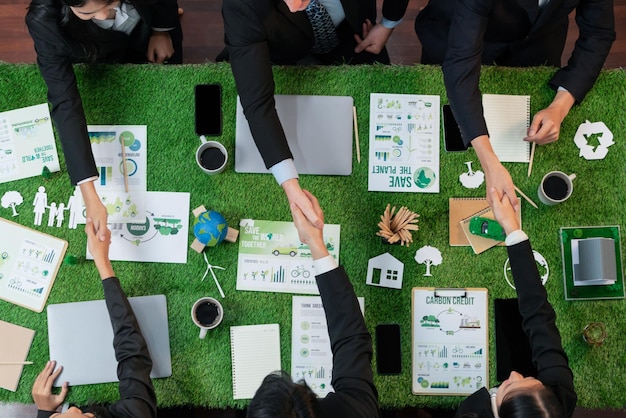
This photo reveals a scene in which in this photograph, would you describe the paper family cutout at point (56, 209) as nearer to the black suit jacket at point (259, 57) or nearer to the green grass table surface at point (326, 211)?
the green grass table surface at point (326, 211)

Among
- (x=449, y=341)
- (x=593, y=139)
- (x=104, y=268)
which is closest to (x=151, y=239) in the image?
(x=104, y=268)

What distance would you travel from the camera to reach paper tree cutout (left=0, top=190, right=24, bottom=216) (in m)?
1.85

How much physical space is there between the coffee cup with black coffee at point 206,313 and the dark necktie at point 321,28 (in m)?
1.04

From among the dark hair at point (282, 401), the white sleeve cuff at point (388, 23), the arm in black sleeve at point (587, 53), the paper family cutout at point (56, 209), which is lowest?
the dark hair at point (282, 401)

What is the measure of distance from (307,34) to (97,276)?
1135mm

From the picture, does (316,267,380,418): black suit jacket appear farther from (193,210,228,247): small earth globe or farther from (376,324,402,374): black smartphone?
(193,210,228,247): small earth globe

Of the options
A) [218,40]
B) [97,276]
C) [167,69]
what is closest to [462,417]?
[97,276]

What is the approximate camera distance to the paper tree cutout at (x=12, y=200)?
1846 mm

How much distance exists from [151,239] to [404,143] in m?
0.96

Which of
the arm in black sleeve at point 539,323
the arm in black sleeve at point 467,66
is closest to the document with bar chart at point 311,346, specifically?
→ the arm in black sleeve at point 539,323

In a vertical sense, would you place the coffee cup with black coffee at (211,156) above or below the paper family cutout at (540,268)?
above

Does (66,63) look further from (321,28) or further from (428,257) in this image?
(428,257)

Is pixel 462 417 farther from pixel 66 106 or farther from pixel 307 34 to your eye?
pixel 66 106

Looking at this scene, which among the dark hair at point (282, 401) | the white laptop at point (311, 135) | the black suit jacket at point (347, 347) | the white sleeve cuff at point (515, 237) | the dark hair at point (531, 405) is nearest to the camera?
the dark hair at point (282, 401)
